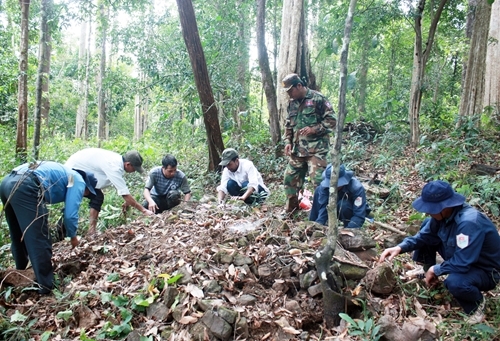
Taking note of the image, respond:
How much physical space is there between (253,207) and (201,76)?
3.35 m

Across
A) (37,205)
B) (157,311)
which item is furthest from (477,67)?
(37,205)

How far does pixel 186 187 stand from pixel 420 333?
4.32 meters

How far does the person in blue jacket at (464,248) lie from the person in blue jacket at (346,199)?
1.11 meters

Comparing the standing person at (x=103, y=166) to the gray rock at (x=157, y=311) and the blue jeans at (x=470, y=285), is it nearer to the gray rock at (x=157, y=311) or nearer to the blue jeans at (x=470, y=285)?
→ the gray rock at (x=157, y=311)

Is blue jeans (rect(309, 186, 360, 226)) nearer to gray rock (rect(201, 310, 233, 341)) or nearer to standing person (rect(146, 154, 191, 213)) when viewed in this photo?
gray rock (rect(201, 310, 233, 341))

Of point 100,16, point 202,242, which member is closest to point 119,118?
point 100,16

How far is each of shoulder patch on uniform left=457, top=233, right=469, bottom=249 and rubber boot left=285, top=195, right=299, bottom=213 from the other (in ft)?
8.05

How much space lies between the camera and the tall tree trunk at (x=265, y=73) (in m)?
8.34

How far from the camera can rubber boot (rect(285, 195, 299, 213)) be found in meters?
5.11

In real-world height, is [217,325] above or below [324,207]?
below

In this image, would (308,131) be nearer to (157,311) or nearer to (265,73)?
(157,311)

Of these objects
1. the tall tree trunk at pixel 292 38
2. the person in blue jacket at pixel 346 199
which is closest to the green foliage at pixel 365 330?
the person in blue jacket at pixel 346 199

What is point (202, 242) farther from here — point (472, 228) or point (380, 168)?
point (380, 168)

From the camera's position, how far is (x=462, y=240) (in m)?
2.84
